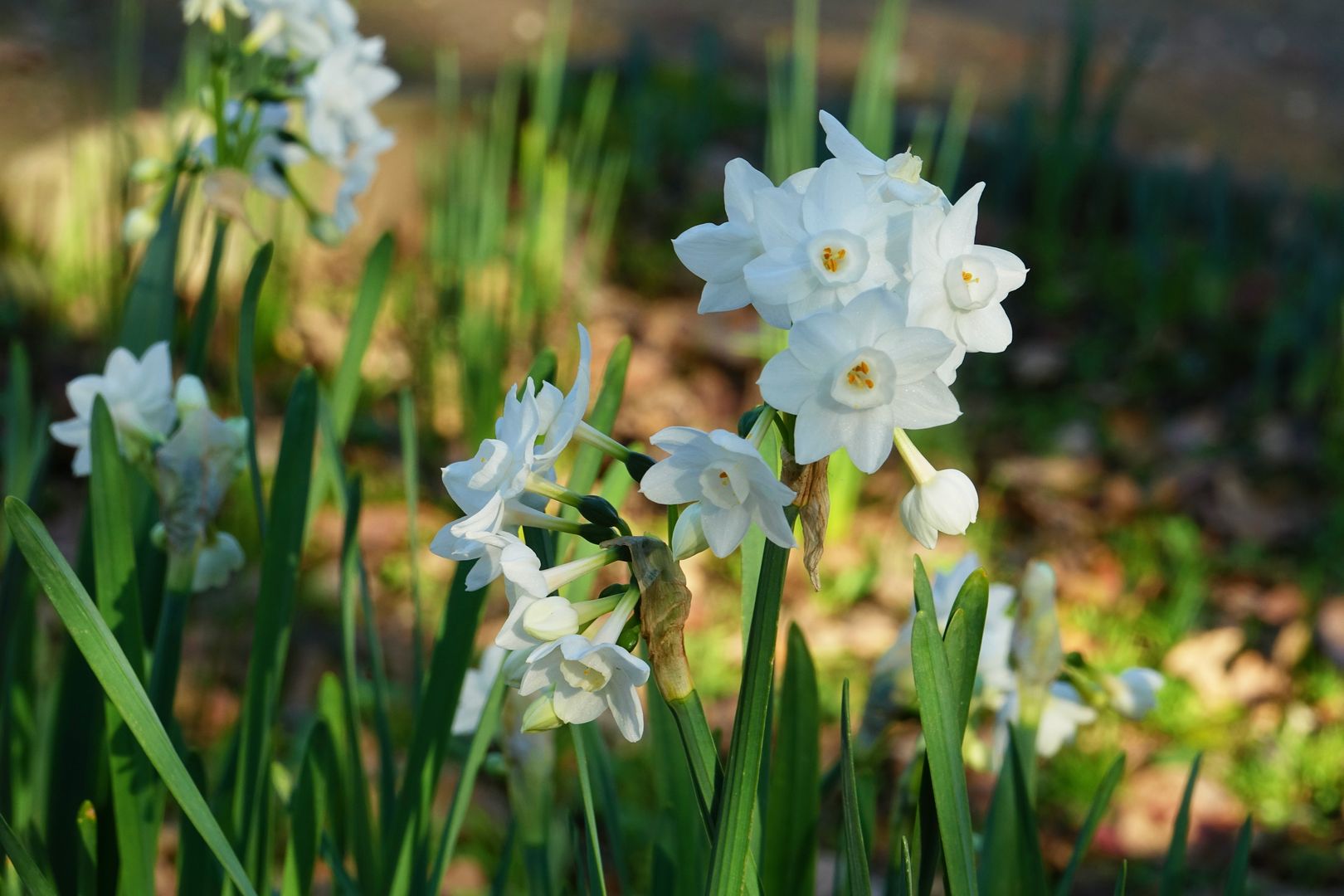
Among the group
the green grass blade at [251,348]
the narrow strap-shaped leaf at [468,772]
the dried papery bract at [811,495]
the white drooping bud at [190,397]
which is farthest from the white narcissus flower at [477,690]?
the dried papery bract at [811,495]

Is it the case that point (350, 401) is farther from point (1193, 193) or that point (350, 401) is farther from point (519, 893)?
point (1193, 193)

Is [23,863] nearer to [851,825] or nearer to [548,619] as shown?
[548,619]

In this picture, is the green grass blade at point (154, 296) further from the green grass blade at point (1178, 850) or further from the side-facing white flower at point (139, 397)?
the green grass blade at point (1178, 850)

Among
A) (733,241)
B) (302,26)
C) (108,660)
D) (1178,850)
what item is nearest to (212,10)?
(302,26)

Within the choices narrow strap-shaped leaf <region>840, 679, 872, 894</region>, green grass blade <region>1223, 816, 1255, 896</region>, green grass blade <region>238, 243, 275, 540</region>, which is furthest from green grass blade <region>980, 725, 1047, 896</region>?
green grass blade <region>238, 243, 275, 540</region>

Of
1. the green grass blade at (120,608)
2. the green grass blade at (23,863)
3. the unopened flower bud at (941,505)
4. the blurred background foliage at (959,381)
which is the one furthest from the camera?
the blurred background foliage at (959,381)
